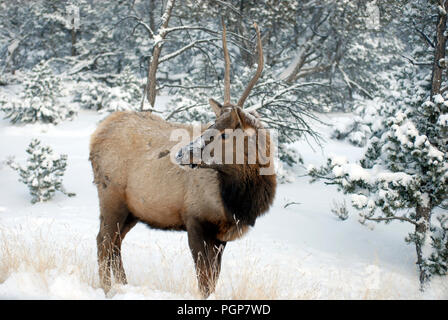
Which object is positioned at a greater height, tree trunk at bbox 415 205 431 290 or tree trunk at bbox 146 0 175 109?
tree trunk at bbox 146 0 175 109

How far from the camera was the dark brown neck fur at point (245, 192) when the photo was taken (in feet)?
11.5

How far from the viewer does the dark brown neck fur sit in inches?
138

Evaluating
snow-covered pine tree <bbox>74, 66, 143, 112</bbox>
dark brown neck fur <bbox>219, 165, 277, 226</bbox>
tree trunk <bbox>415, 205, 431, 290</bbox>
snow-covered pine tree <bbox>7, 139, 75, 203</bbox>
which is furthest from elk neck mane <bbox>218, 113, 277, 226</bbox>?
snow-covered pine tree <bbox>74, 66, 143, 112</bbox>

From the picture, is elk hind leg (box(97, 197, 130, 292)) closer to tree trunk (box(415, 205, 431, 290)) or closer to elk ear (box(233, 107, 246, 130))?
elk ear (box(233, 107, 246, 130))

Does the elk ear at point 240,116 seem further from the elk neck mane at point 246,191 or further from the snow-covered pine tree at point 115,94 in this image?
the snow-covered pine tree at point 115,94

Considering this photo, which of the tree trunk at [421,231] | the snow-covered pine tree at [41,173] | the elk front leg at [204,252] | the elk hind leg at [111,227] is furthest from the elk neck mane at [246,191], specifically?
the snow-covered pine tree at [41,173]

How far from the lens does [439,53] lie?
18.6 ft

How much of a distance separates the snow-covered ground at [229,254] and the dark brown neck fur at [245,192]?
52 cm

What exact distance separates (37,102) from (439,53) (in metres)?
14.5

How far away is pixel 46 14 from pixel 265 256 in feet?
56.8

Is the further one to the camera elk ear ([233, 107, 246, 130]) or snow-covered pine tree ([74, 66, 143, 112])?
snow-covered pine tree ([74, 66, 143, 112])

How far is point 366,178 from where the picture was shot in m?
5.33

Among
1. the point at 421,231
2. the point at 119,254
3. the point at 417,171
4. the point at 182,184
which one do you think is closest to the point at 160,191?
the point at 182,184

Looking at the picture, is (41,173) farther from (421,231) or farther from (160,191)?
(421,231)
